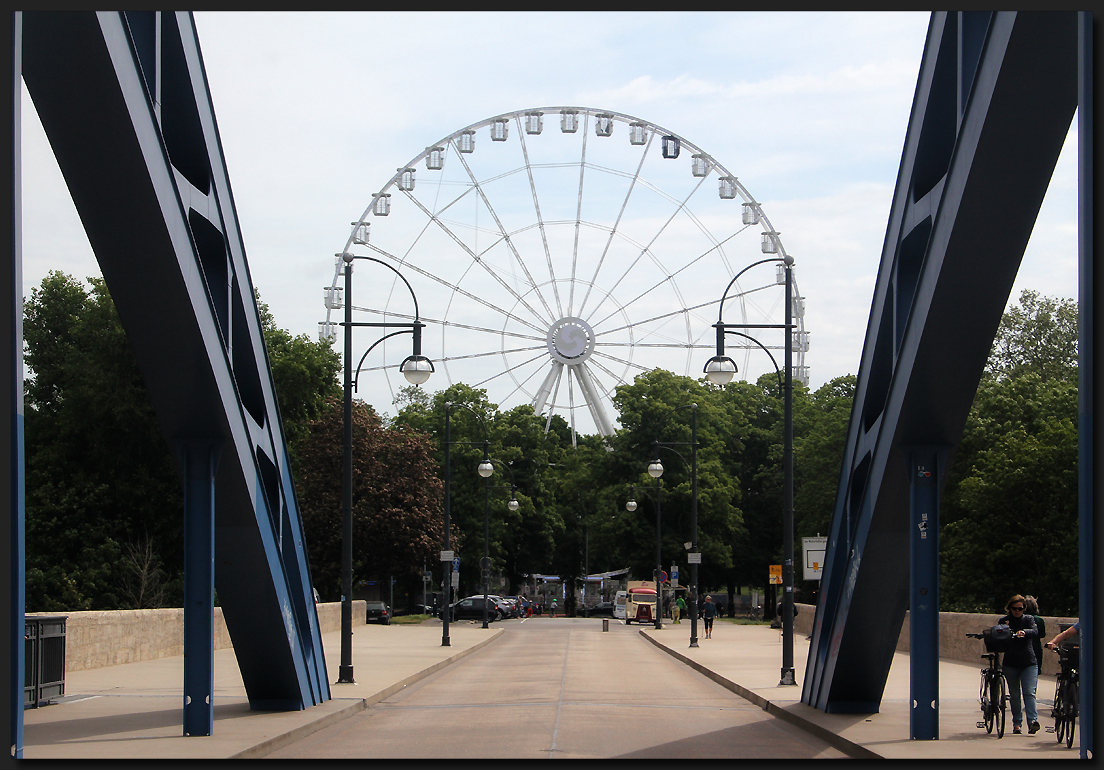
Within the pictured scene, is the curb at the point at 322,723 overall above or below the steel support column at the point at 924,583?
below

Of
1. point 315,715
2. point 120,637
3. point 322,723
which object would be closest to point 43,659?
point 315,715

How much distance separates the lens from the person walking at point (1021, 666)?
13.7 m

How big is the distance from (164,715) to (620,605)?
2359 inches

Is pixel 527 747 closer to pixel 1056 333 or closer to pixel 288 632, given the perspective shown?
pixel 288 632

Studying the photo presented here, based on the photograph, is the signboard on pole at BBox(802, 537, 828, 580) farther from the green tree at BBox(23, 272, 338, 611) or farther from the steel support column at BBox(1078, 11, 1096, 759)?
the green tree at BBox(23, 272, 338, 611)

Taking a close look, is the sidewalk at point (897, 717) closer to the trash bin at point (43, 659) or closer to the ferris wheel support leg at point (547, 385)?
the trash bin at point (43, 659)

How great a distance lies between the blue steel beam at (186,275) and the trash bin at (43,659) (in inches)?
121

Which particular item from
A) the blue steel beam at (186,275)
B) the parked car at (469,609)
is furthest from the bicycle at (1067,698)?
the parked car at (469,609)

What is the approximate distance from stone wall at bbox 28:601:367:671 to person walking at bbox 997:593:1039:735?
16.2 metres

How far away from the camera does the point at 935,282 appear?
1018 cm

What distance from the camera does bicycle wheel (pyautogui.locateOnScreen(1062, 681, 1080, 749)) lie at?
41.7 ft

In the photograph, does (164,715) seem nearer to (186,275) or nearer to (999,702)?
(186,275)

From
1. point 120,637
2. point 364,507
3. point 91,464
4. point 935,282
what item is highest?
point 935,282

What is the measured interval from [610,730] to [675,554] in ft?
175
